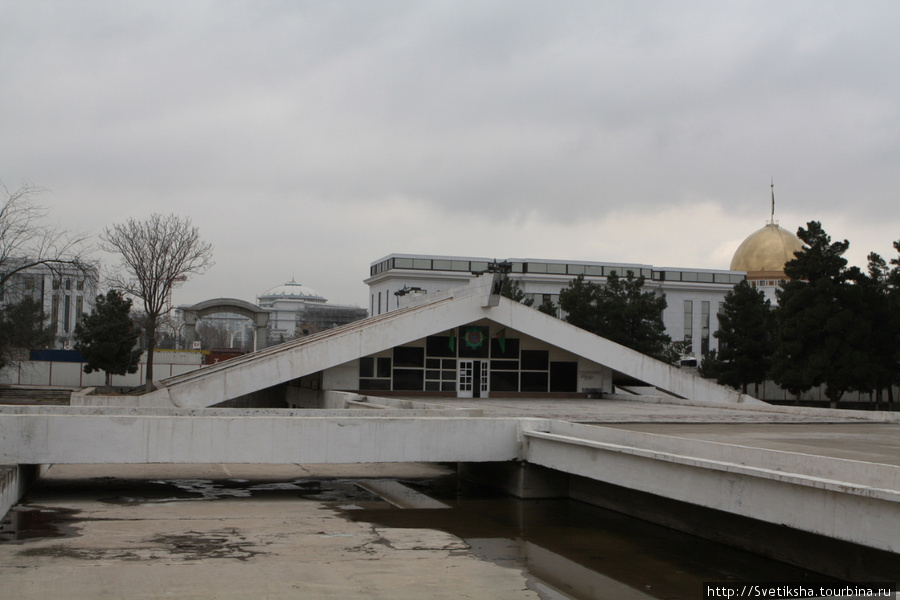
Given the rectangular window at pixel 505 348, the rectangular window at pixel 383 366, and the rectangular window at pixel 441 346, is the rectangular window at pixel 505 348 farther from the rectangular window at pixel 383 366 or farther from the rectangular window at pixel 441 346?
the rectangular window at pixel 383 366

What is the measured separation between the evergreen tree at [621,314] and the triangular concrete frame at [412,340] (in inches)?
397

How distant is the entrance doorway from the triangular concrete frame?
2.51 metres

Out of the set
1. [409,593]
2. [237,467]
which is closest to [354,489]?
[237,467]

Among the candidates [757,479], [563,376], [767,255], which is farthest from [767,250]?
[757,479]

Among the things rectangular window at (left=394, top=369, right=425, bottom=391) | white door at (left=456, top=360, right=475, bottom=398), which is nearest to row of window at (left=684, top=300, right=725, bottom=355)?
white door at (left=456, top=360, right=475, bottom=398)

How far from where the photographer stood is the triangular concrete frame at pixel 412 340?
28509 mm

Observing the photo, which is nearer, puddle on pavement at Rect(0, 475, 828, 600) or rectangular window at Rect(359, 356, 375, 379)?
puddle on pavement at Rect(0, 475, 828, 600)

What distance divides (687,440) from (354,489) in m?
8.42

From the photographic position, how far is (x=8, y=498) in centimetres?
1519

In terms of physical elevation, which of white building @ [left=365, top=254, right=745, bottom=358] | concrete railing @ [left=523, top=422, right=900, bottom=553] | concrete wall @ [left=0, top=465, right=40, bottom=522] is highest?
white building @ [left=365, top=254, right=745, bottom=358]

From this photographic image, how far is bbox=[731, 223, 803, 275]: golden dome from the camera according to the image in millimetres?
79938

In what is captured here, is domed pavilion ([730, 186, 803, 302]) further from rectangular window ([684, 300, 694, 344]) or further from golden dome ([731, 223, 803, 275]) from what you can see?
rectangular window ([684, 300, 694, 344])

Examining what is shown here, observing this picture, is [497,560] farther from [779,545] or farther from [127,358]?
[127,358]

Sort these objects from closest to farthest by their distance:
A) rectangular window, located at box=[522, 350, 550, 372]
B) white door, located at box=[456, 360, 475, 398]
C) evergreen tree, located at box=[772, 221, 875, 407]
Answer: white door, located at box=[456, 360, 475, 398] < rectangular window, located at box=[522, 350, 550, 372] < evergreen tree, located at box=[772, 221, 875, 407]
